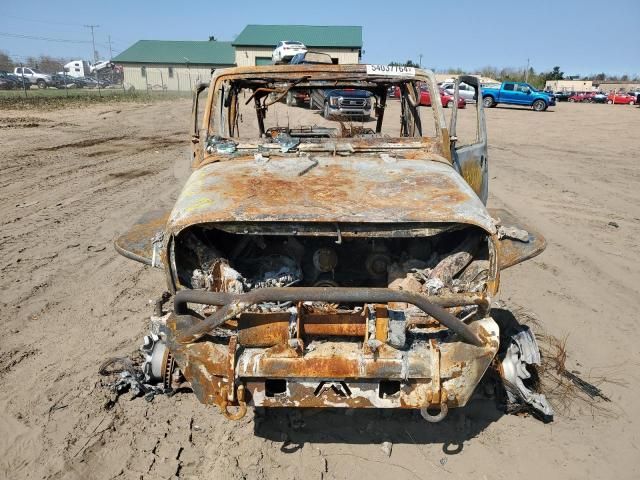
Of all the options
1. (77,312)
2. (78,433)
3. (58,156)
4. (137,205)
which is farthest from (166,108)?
(78,433)

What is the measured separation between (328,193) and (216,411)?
1.51 meters

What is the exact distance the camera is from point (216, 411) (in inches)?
129

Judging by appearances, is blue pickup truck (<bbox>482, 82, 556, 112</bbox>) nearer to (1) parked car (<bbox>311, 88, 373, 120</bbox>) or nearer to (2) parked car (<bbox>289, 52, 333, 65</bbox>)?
(2) parked car (<bbox>289, 52, 333, 65</bbox>)

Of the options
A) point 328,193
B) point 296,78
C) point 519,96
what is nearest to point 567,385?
point 328,193

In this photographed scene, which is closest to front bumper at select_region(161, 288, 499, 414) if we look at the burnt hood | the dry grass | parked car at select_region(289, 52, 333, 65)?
the burnt hood

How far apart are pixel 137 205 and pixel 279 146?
470 centimetres

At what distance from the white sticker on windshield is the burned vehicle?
15.8 inches

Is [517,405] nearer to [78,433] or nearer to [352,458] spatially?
[352,458]

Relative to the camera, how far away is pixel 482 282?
2805 millimetres

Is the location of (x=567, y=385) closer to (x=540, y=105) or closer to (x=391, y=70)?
(x=391, y=70)

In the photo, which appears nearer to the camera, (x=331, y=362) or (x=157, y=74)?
(x=331, y=362)

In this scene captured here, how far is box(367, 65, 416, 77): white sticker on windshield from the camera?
4.21 metres

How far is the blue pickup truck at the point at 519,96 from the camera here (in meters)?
27.0

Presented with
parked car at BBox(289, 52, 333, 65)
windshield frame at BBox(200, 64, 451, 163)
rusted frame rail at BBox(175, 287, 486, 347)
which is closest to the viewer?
rusted frame rail at BBox(175, 287, 486, 347)
